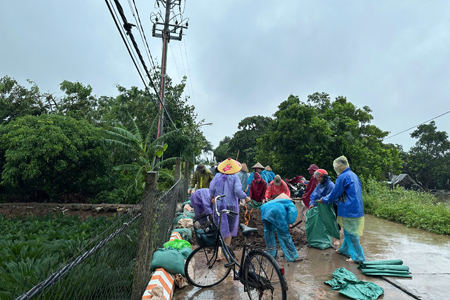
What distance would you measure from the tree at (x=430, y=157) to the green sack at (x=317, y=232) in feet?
134

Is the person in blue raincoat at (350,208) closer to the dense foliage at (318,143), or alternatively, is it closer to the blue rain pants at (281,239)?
the blue rain pants at (281,239)

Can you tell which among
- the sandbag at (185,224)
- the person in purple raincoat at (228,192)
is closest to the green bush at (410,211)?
the person in purple raincoat at (228,192)

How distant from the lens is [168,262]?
362cm

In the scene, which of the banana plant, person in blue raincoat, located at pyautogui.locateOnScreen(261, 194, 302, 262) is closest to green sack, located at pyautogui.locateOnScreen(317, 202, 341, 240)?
person in blue raincoat, located at pyautogui.locateOnScreen(261, 194, 302, 262)

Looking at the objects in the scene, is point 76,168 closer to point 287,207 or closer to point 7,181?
point 7,181

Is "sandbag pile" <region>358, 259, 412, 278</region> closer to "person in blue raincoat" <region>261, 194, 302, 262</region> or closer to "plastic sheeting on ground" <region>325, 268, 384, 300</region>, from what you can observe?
"plastic sheeting on ground" <region>325, 268, 384, 300</region>

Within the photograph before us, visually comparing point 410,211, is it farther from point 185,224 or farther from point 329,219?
point 185,224

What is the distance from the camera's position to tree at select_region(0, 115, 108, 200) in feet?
30.4

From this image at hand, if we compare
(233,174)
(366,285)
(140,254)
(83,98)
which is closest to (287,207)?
(233,174)

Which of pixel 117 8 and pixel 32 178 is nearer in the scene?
pixel 117 8

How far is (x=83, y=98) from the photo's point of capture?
65.0ft

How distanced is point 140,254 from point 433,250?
5822 millimetres

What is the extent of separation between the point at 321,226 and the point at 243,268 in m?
2.82

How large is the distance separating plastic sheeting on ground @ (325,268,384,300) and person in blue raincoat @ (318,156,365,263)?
2.83 ft
